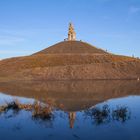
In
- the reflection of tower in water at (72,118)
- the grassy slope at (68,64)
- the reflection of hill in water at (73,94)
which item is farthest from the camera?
the grassy slope at (68,64)

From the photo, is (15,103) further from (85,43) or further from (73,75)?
(85,43)

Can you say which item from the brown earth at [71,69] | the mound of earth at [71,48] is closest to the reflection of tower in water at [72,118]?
the brown earth at [71,69]

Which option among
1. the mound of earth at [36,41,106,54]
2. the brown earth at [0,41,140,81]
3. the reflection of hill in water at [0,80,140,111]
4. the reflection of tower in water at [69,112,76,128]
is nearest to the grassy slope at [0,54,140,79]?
the brown earth at [0,41,140,81]

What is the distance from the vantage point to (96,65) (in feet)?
A: 325

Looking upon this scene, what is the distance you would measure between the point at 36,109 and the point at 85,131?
19.4 feet

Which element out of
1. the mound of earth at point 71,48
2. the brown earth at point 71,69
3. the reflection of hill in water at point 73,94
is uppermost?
the mound of earth at point 71,48

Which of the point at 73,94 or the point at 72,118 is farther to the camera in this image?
the point at 73,94

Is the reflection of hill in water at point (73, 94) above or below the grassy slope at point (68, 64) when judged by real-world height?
below

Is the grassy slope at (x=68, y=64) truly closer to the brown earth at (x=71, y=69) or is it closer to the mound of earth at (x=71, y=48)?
the brown earth at (x=71, y=69)

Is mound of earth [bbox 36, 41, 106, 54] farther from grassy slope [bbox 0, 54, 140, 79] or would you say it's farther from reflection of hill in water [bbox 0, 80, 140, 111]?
reflection of hill in water [bbox 0, 80, 140, 111]

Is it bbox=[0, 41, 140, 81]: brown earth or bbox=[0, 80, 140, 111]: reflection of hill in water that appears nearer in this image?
bbox=[0, 80, 140, 111]: reflection of hill in water

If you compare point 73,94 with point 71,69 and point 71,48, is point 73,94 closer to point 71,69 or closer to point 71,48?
point 71,69

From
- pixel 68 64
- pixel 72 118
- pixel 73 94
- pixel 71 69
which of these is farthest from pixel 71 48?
pixel 72 118

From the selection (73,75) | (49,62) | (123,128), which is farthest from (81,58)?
(123,128)
